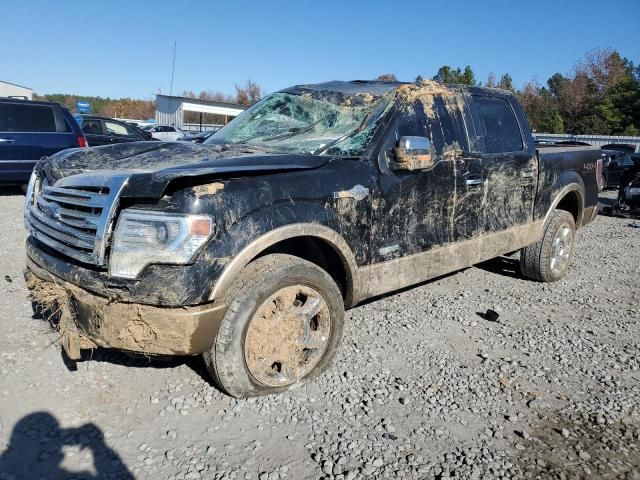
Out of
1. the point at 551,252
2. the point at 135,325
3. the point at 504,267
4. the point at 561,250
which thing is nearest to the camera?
the point at 135,325

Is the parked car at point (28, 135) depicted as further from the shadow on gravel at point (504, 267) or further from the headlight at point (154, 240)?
the headlight at point (154, 240)

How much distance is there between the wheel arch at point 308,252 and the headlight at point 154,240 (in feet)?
0.75

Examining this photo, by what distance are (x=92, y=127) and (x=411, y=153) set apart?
12964 mm

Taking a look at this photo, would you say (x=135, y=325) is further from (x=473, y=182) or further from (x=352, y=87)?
(x=473, y=182)

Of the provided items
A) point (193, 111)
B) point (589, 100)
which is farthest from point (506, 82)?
point (193, 111)

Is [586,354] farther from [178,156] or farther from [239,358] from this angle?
[178,156]

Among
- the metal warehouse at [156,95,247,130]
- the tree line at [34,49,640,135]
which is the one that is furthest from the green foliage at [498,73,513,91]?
the metal warehouse at [156,95,247,130]

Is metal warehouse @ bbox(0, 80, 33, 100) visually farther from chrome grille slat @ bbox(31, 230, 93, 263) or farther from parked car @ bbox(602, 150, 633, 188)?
chrome grille slat @ bbox(31, 230, 93, 263)

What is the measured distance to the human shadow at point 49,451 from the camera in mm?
2367

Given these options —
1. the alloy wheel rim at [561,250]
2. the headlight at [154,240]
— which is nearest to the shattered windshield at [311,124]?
the headlight at [154,240]

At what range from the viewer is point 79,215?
9.36 feet

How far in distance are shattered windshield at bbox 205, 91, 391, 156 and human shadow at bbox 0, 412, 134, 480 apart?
2150 millimetres

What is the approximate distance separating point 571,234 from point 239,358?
457 cm

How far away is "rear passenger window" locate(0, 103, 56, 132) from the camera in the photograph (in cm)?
959
